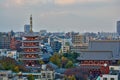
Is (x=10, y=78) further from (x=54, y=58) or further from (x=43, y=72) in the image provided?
(x=54, y=58)

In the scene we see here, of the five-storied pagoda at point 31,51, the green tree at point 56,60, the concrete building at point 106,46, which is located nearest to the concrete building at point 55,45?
the concrete building at point 106,46

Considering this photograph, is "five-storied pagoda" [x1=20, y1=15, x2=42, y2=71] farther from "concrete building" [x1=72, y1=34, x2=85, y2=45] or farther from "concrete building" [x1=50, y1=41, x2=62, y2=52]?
"concrete building" [x1=72, y1=34, x2=85, y2=45]

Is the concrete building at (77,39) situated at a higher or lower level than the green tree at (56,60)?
higher

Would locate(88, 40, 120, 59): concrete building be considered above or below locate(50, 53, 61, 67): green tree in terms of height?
above

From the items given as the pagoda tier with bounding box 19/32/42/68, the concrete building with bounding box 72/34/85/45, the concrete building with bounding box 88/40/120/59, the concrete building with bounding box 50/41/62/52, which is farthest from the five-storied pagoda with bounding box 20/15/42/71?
the concrete building with bounding box 72/34/85/45

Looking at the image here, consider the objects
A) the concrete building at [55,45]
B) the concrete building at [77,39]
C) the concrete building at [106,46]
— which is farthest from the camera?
the concrete building at [77,39]

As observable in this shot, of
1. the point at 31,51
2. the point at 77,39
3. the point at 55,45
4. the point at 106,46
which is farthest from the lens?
the point at 77,39

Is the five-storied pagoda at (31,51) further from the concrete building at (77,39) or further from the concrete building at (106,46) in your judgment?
the concrete building at (77,39)

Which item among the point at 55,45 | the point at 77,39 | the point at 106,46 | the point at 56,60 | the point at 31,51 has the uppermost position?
the point at 77,39

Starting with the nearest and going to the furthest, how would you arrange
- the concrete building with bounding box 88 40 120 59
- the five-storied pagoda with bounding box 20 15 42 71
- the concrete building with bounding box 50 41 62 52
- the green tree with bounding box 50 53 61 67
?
the five-storied pagoda with bounding box 20 15 42 71, the green tree with bounding box 50 53 61 67, the concrete building with bounding box 88 40 120 59, the concrete building with bounding box 50 41 62 52

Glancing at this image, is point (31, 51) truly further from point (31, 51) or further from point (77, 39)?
point (77, 39)

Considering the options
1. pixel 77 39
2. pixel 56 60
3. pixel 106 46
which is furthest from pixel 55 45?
pixel 56 60

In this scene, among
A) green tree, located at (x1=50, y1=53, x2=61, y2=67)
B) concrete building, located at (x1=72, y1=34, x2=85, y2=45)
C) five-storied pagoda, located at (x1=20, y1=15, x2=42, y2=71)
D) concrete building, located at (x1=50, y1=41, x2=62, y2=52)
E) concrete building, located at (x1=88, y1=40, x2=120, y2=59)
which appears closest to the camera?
five-storied pagoda, located at (x1=20, y1=15, x2=42, y2=71)

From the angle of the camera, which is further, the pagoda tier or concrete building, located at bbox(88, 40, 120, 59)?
concrete building, located at bbox(88, 40, 120, 59)
